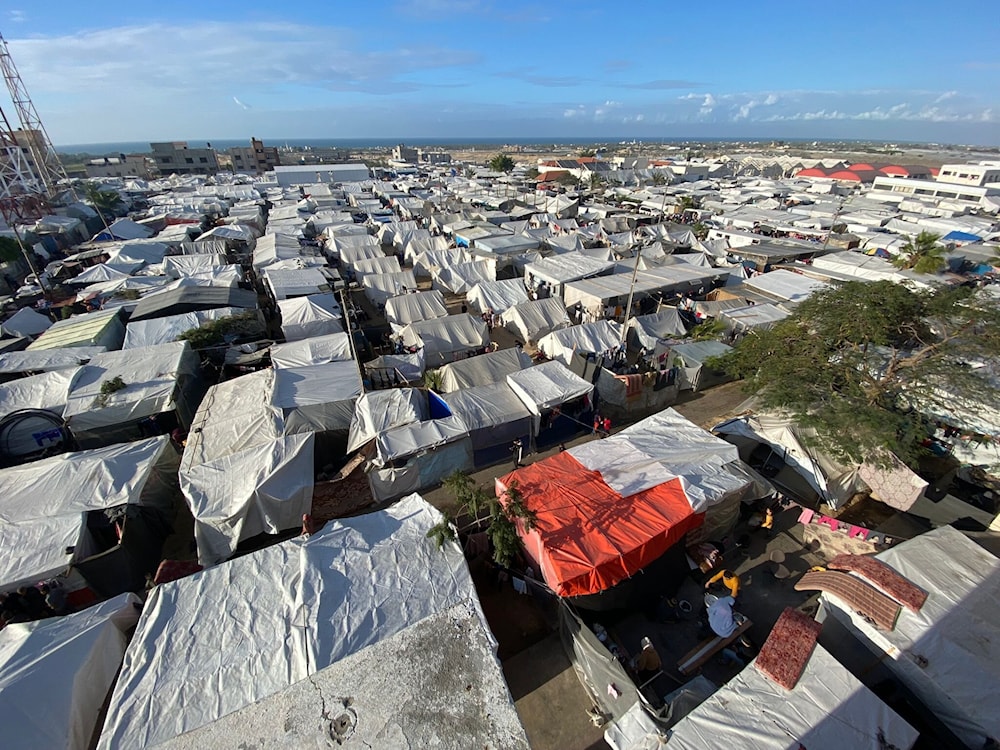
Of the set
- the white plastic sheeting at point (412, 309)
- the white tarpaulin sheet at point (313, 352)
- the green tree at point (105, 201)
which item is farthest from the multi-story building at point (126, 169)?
the white tarpaulin sheet at point (313, 352)

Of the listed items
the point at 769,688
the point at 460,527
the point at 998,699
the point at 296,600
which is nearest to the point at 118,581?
the point at 296,600

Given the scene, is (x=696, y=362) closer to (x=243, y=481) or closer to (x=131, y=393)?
(x=243, y=481)

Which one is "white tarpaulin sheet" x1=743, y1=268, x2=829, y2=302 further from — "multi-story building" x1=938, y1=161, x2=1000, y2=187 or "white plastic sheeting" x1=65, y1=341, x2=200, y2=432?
"multi-story building" x1=938, y1=161, x2=1000, y2=187

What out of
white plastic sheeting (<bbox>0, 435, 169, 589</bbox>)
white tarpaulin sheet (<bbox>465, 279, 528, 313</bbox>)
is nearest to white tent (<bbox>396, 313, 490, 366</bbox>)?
white tarpaulin sheet (<bbox>465, 279, 528, 313</bbox>)

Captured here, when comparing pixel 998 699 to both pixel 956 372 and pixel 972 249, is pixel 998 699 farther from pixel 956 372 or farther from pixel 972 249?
pixel 972 249

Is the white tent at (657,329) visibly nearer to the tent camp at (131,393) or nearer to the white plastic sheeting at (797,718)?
the white plastic sheeting at (797,718)

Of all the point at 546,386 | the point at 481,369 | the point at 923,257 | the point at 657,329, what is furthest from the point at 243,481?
the point at 923,257
